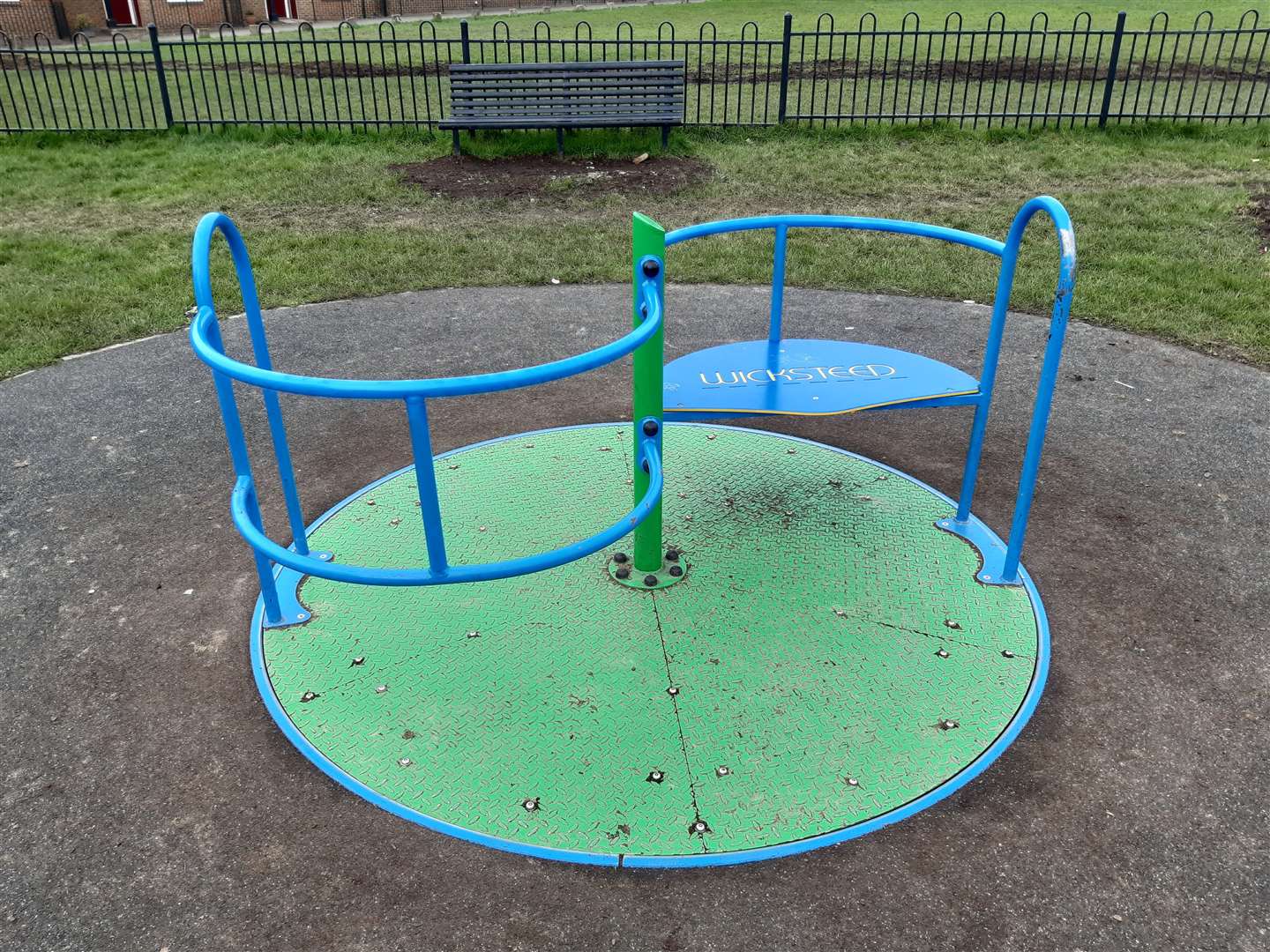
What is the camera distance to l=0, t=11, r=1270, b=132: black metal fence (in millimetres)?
9312

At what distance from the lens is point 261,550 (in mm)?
2395

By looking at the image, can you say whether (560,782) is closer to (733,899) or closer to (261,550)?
(733,899)

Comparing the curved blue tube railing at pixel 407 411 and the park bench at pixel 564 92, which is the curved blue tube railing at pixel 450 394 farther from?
the park bench at pixel 564 92

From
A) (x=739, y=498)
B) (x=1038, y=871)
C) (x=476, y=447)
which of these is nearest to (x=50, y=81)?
(x=476, y=447)

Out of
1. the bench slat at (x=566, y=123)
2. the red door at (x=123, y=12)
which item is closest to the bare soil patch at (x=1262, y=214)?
the bench slat at (x=566, y=123)

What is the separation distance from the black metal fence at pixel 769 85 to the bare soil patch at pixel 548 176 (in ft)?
2.98

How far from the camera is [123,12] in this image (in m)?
23.0

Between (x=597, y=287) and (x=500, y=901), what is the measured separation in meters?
4.19

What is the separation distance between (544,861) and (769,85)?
1076 cm

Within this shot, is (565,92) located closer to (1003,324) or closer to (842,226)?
(842,226)

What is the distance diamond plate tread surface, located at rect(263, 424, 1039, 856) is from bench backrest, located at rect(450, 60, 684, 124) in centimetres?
566

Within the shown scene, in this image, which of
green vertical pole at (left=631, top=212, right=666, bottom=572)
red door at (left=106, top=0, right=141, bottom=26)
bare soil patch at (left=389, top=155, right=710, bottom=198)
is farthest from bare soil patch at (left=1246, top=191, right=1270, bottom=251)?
red door at (left=106, top=0, right=141, bottom=26)

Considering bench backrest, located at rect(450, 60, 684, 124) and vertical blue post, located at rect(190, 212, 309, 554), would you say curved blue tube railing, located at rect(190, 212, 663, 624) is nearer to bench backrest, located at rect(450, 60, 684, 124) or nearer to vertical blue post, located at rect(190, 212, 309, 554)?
vertical blue post, located at rect(190, 212, 309, 554)

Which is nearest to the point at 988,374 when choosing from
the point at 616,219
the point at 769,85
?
the point at 616,219
